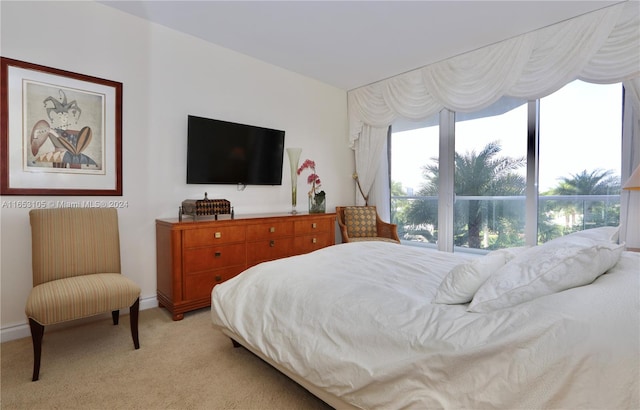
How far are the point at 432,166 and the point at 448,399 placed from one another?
11.7 ft

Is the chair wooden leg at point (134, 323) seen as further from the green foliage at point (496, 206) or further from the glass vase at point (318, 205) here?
the green foliage at point (496, 206)

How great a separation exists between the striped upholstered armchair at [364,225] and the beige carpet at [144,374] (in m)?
2.33

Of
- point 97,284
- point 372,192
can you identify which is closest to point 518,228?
point 372,192

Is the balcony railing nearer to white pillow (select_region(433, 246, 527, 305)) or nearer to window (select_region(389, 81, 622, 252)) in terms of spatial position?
window (select_region(389, 81, 622, 252))

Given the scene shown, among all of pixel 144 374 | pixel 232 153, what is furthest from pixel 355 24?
pixel 144 374

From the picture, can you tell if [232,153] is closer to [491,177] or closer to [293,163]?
[293,163]

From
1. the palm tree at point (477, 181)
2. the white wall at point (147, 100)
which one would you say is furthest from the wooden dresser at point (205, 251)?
the palm tree at point (477, 181)

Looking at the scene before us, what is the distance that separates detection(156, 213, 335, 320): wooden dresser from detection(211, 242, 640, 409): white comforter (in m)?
1.18

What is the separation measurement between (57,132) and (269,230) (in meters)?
1.95

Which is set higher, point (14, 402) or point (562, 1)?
point (562, 1)

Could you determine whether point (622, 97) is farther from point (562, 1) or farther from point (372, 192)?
point (372, 192)

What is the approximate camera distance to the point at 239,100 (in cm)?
363

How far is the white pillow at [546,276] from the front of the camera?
1138 mm

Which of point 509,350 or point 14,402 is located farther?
point 14,402
